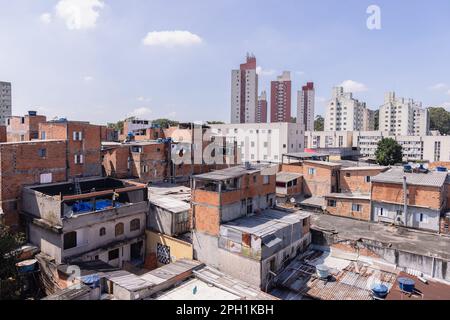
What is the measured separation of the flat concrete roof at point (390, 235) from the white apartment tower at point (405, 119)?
80.6 metres

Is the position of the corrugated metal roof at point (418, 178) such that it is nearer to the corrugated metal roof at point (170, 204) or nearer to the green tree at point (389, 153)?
the corrugated metal roof at point (170, 204)

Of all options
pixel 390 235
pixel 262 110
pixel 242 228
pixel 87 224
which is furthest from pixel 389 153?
pixel 87 224

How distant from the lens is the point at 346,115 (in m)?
102

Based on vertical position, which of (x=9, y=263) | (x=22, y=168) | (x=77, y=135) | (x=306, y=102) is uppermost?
(x=306, y=102)

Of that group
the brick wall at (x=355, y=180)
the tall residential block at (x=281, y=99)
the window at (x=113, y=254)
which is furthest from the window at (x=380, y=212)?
the tall residential block at (x=281, y=99)

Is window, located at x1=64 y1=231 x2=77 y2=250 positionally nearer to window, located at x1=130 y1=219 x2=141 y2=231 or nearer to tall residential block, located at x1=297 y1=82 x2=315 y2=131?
window, located at x1=130 y1=219 x2=141 y2=231

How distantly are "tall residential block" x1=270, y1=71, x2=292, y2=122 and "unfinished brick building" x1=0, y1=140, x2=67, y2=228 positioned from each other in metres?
76.1

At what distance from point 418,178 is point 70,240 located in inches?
1120

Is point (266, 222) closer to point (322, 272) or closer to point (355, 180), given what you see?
point (322, 272)

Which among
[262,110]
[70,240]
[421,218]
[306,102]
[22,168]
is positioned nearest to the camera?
[70,240]

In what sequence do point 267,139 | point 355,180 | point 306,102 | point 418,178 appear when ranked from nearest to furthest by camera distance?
point 418,178, point 355,180, point 267,139, point 306,102

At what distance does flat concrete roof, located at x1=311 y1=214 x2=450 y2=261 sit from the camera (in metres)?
22.0

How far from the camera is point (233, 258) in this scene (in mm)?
20031

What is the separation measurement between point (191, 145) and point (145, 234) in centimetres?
1808
